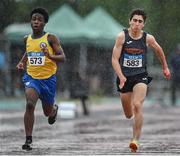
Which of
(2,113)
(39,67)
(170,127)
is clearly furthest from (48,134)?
(2,113)

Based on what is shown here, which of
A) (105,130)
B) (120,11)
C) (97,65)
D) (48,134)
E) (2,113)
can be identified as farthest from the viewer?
(97,65)

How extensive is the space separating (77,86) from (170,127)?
714cm

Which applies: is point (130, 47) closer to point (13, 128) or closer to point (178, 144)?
point (178, 144)

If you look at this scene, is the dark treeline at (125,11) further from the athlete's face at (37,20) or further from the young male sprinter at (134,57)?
the athlete's face at (37,20)

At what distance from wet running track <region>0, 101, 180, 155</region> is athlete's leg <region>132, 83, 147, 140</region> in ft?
0.97

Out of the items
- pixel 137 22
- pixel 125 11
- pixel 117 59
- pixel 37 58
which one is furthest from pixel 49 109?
pixel 125 11

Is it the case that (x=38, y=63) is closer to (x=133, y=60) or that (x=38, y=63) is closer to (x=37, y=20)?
(x=37, y=20)

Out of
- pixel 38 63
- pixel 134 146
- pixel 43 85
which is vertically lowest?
pixel 134 146

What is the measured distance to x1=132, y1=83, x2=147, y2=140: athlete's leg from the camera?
1263 cm

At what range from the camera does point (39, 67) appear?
12.9m

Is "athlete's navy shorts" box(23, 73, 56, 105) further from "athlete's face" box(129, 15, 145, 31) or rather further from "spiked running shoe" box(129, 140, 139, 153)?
"spiked running shoe" box(129, 140, 139, 153)

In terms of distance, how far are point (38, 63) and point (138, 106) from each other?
4.81ft

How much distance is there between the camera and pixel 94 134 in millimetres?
18047

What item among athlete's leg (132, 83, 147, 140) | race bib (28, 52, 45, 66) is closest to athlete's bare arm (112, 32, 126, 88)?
athlete's leg (132, 83, 147, 140)
